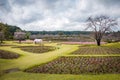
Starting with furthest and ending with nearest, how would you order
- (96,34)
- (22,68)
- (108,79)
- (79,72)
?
(96,34)
(22,68)
(79,72)
(108,79)

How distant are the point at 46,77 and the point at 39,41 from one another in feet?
132

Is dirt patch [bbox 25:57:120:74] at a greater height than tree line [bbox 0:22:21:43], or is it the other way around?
tree line [bbox 0:22:21:43]

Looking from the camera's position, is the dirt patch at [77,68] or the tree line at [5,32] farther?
the tree line at [5,32]

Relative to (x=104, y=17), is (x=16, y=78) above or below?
below

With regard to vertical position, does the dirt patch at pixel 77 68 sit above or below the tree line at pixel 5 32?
below

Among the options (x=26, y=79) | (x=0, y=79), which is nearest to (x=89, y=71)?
(x=26, y=79)

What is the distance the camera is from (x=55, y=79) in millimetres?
12203

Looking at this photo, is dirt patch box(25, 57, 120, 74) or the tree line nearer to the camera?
dirt patch box(25, 57, 120, 74)

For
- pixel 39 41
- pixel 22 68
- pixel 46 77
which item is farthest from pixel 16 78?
pixel 39 41

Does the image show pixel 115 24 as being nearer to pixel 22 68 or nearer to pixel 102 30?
pixel 102 30

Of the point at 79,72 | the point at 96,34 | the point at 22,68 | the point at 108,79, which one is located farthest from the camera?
the point at 96,34

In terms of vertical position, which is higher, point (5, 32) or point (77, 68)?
point (5, 32)

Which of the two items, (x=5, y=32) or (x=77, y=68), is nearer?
(x=77, y=68)

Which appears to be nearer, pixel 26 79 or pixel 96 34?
pixel 26 79
